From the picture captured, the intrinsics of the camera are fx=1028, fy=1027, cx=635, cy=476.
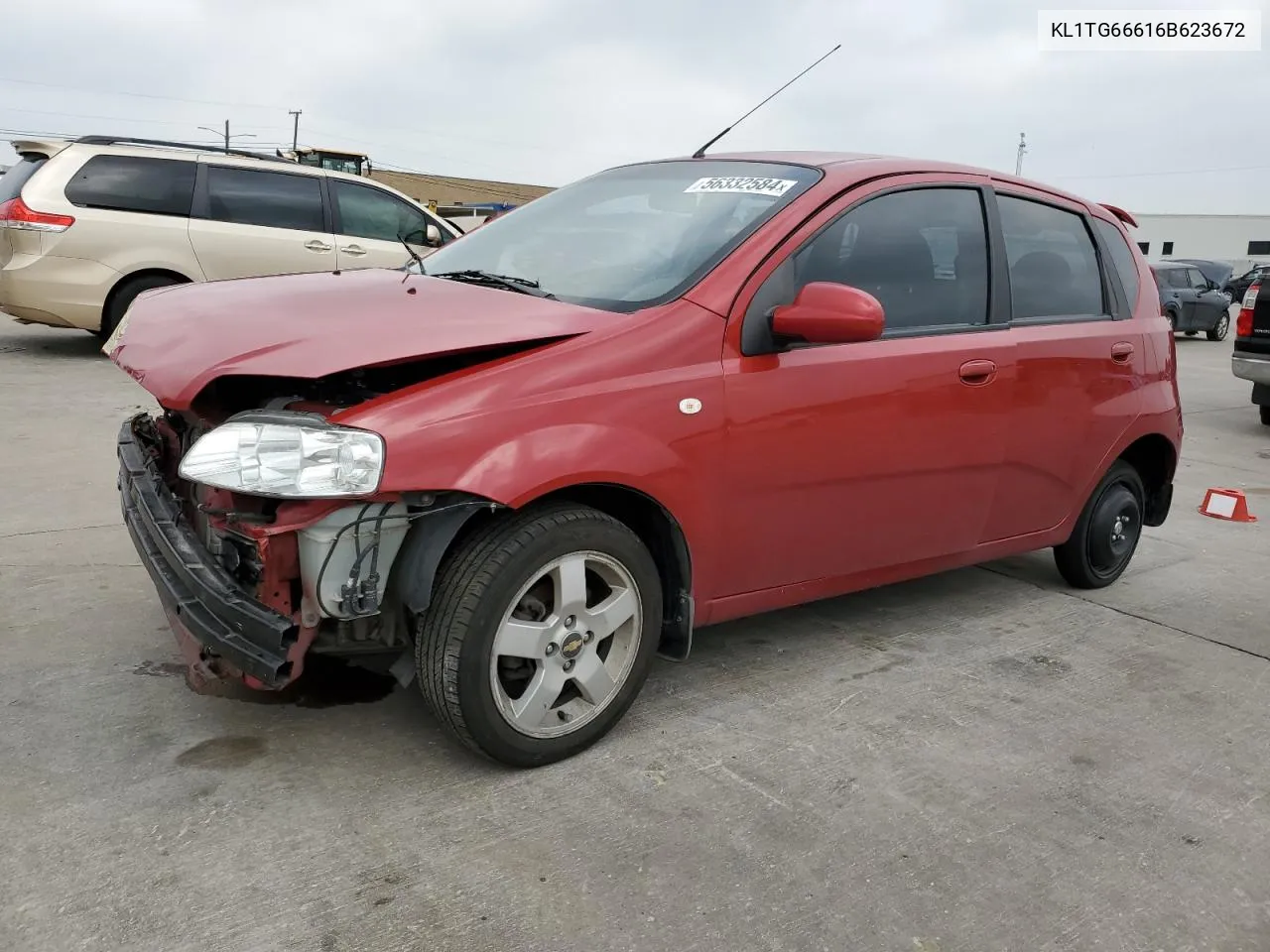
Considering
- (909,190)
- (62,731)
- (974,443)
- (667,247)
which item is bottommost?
(62,731)

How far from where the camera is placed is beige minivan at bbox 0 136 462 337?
8242 mm

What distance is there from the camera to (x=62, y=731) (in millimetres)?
2787

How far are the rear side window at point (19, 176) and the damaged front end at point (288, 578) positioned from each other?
7214mm

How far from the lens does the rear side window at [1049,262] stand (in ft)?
12.5

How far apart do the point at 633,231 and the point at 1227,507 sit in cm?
460

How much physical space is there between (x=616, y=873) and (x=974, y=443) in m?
2.02

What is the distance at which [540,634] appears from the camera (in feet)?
8.61

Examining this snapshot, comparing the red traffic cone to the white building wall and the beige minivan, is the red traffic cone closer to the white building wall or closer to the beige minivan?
the beige minivan

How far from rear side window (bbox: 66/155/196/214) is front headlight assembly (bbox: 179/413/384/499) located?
7.30 meters

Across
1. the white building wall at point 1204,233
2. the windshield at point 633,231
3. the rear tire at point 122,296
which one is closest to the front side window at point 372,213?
the rear tire at point 122,296

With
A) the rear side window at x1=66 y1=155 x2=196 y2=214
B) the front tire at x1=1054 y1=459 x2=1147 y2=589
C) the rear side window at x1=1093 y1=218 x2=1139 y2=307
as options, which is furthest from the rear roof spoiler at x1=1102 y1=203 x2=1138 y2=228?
the rear side window at x1=66 y1=155 x2=196 y2=214

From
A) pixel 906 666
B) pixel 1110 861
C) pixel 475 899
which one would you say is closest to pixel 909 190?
pixel 906 666

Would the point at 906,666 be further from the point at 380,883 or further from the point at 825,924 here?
the point at 380,883

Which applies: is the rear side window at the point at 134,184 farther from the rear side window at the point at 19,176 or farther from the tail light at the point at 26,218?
the rear side window at the point at 19,176
